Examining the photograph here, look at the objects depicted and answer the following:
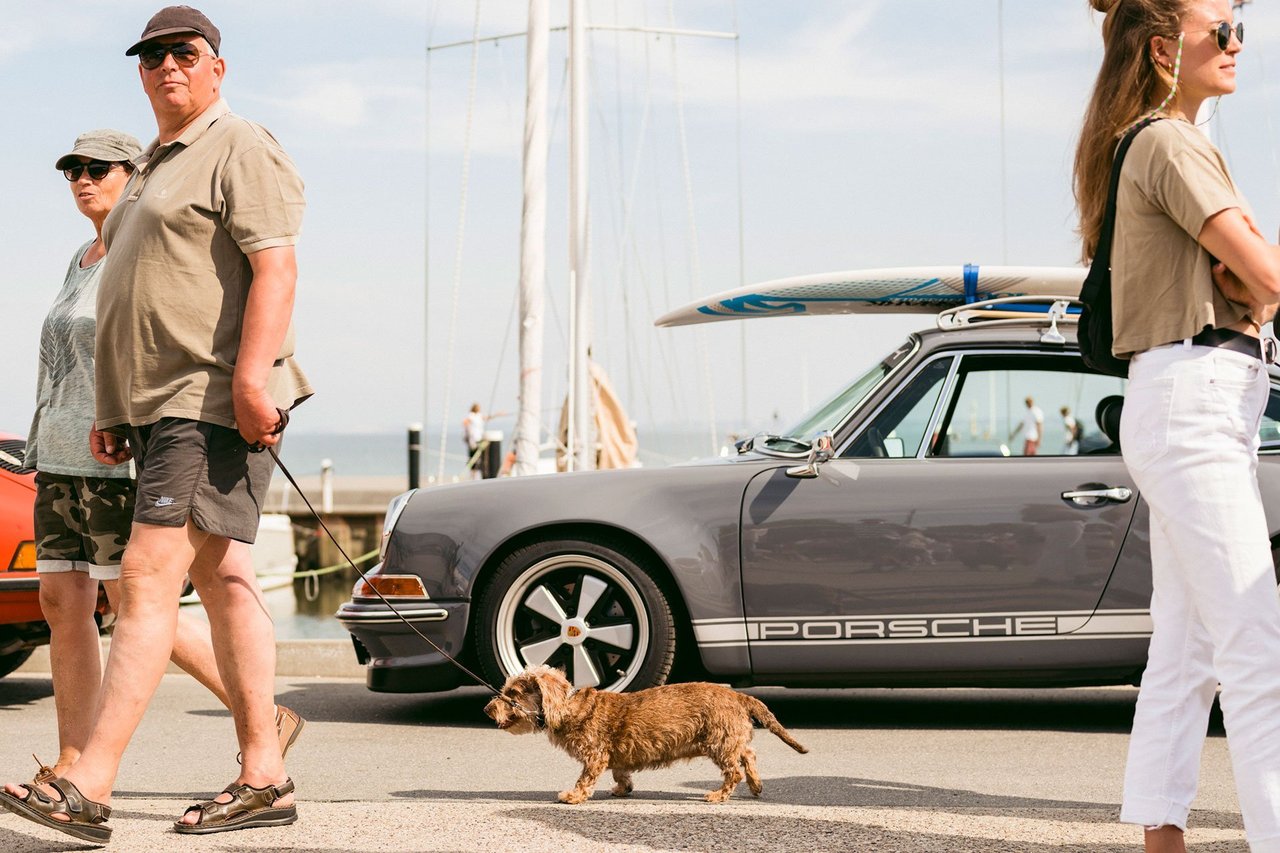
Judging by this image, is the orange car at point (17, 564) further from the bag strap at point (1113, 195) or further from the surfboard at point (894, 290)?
the bag strap at point (1113, 195)

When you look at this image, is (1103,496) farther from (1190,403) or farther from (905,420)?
(1190,403)

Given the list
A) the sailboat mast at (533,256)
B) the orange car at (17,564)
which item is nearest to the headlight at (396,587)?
the orange car at (17,564)

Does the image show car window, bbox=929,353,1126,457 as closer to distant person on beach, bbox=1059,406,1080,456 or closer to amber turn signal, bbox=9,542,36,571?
distant person on beach, bbox=1059,406,1080,456

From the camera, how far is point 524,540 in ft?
20.0

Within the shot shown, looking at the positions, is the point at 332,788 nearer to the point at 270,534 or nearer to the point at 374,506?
the point at 270,534

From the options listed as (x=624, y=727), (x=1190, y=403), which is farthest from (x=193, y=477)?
(x=1190, y=403)

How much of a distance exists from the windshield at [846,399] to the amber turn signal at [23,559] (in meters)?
3.26

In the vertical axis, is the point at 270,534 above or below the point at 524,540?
below

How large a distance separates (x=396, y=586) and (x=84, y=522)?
1.99m

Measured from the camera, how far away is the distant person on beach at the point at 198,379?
361 cm

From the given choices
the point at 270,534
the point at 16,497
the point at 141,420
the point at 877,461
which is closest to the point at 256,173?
the point at 141,420

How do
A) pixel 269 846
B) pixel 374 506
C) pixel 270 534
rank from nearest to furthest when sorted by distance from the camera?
pixel 269 846 → pixel 270 534 → pixel 374 506

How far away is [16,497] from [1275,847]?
5.44 metres

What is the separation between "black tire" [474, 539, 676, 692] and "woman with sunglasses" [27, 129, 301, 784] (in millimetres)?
1635
